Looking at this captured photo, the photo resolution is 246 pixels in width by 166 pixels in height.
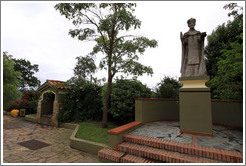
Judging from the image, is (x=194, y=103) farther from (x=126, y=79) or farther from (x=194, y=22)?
(x=126, y=79)

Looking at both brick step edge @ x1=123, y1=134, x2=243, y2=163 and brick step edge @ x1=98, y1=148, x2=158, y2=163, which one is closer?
brick step edge @ x1=123, y1=134, x2=243, y2=163

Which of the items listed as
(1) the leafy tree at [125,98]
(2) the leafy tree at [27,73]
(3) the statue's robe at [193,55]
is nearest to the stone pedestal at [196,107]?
(3) the statue's robe at [193,55]

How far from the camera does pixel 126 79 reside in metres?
7.61

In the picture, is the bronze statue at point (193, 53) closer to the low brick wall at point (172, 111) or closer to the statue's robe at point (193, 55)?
the statue's robe at point (193, 55)

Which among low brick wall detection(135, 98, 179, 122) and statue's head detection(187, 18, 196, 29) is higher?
statue's head detection(187, 18, 196, 29)

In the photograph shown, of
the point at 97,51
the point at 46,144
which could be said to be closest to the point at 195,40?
the point at 97,51

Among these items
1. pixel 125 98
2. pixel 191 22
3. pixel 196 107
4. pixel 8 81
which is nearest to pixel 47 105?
pixel 8 81

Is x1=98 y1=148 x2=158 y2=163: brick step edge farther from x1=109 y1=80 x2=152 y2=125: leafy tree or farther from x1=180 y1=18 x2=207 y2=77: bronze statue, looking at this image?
x1=180 y1=18 x2=207 y2=77: bronze statue

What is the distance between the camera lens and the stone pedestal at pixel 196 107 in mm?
4609

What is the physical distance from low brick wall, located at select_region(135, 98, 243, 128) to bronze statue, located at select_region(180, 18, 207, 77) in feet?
7.04

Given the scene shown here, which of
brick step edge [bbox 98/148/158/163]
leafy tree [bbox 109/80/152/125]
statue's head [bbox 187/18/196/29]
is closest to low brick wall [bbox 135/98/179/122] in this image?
leafy tree [bbox 109/80/152/125]

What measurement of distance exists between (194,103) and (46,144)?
618 centimetres

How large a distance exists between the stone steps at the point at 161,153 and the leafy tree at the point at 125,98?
216 cm

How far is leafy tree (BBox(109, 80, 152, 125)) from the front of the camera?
6547 millimetres
